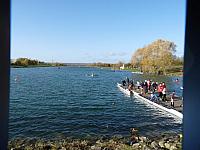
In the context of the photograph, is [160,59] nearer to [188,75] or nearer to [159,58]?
[159,58]

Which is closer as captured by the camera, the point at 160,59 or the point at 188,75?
the point at 188,75

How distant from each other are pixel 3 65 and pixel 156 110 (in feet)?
33.8

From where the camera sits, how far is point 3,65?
1777mm

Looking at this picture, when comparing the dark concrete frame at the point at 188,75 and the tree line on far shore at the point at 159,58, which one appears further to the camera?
the tree line on far shore at the point at 159,58

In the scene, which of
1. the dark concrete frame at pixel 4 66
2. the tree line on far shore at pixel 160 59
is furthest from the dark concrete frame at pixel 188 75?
the tree line on far shore at pixel 160 59

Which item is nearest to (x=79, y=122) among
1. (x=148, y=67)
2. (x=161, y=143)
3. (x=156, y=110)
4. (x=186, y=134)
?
(x=156, y=110)

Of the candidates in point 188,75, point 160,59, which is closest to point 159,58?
point 160,59

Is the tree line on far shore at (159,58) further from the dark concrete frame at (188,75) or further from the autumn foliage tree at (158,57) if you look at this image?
the dark concrete frame at (188,75)

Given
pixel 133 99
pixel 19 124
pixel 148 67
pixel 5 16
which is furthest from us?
pixel 148 67

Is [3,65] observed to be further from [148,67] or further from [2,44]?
[148,67]

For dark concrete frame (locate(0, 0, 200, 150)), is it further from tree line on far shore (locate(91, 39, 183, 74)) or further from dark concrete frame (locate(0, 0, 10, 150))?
tree line on far shore (locate(91, 39, 183, 74))

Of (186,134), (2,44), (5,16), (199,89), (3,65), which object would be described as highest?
(5,16)

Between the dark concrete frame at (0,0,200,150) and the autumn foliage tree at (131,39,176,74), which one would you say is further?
the autumn foliage tree at (131,39,176,74)

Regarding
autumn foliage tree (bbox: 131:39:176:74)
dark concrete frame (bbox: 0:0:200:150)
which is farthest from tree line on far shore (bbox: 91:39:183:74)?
dark concrete frame (bbox: 0:0:200:150)
